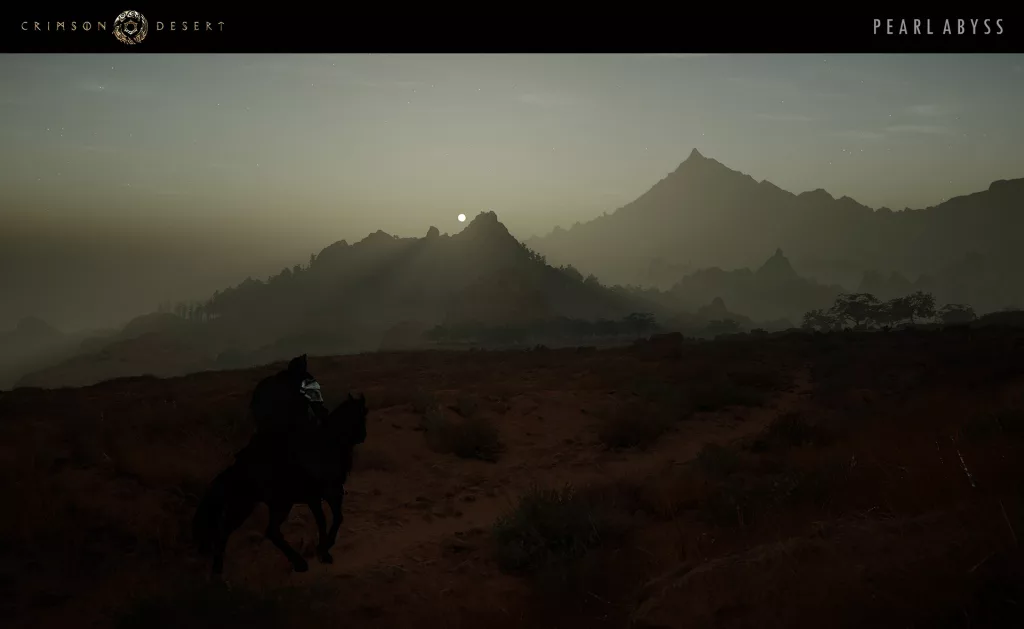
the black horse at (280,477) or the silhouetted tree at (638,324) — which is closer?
the black horse at (280,477)

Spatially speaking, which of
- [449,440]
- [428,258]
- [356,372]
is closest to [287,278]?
[428,258]

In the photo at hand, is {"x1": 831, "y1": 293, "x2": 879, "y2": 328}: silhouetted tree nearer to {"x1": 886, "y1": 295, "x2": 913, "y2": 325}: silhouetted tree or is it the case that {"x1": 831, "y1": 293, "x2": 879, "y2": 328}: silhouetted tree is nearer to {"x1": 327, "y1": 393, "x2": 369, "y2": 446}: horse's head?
{"x1": 886, "y1": 295, "x2": 913, "y2": 325}: silhouetted tree

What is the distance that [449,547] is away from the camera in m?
6.36

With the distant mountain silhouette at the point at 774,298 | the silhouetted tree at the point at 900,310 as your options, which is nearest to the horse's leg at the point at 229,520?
the silhouetted tree at the point at 900,310

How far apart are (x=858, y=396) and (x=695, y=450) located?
5.46 m

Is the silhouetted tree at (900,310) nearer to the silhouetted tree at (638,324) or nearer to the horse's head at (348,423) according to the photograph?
the silhouetted tree at (638,324)

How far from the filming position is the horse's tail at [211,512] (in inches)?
162

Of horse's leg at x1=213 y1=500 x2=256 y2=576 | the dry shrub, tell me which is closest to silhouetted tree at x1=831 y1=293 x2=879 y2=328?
the dry shrub
